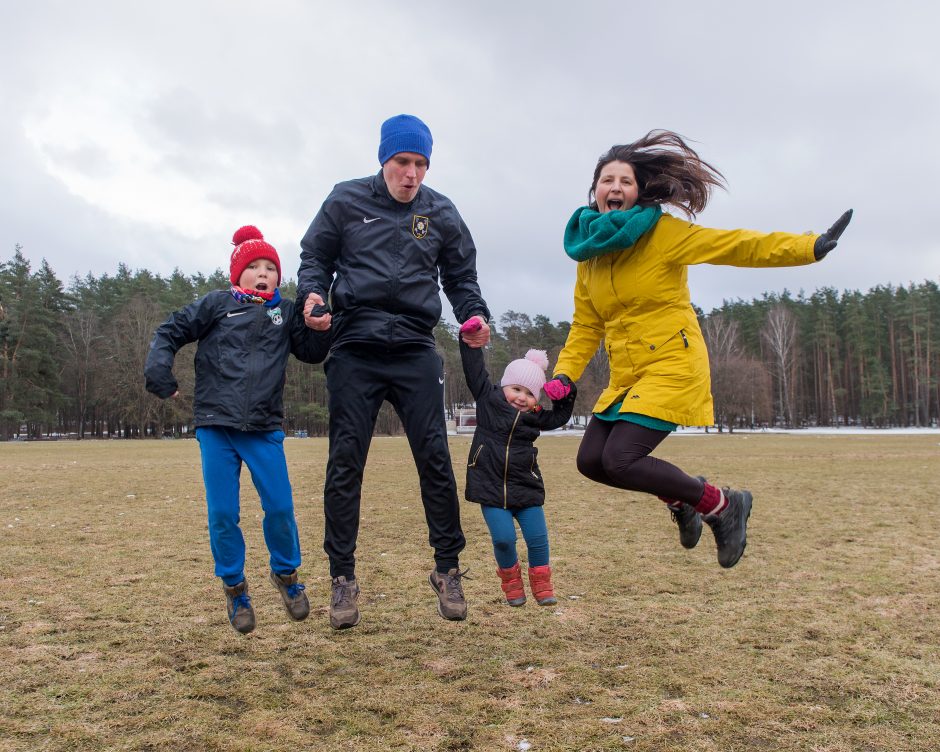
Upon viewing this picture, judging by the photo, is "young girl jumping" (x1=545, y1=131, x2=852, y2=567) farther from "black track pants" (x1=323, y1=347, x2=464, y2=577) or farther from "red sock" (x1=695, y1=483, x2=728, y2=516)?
"black track pants" (x1=323, y1=347, x2=464, y2=577)

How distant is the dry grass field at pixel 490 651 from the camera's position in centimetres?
322

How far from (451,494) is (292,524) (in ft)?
3.14

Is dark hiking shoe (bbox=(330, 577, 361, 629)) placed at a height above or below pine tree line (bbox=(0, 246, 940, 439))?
below

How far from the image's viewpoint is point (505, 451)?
4.55m

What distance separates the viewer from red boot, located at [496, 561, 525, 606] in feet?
14.2

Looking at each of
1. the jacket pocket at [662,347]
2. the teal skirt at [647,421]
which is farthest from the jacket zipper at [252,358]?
the jacket pocket at [662,347]

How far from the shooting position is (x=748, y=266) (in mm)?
3672

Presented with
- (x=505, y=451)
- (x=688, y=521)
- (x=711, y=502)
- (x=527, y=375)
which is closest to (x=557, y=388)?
(x=527, y=375)

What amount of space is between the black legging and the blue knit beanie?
1.93m

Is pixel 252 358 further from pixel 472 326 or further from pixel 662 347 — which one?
pixel 662 347

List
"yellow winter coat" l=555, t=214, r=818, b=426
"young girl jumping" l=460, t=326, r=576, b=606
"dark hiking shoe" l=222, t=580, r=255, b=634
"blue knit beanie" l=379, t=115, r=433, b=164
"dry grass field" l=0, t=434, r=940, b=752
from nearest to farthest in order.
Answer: "dry grass field" l=0, t=434, r=940, b=752
"yellow winter coat" l=555, t=214, r=818, b=426
"dark hiking shoe" l=222, t=580, r=255, b=634
"blue knit beanie" l=379, t=115, r=433, b=164
"young girl jumping" l=460, t=326, r=576, b=606

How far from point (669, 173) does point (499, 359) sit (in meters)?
78.7

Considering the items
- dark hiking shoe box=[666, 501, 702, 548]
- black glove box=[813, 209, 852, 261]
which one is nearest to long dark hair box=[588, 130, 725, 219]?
black glove box=[813, 209, 852, 261]

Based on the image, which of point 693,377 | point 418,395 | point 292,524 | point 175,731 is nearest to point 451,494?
point 418,395
